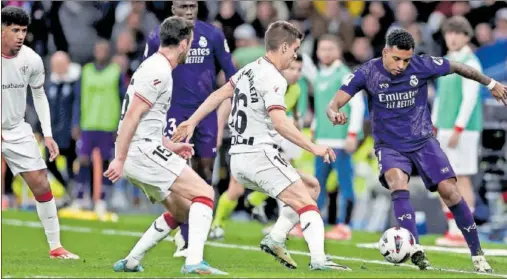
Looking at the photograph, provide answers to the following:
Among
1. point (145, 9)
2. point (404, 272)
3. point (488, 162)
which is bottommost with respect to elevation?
point (404, 272)

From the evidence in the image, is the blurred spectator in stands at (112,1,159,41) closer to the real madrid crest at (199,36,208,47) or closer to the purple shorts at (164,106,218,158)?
the purple shorts at (164,106,218,158)

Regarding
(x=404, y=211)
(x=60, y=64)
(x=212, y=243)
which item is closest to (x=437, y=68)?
(x=404, y=211)

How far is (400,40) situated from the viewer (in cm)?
1310

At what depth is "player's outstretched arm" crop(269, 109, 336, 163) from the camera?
452 inches

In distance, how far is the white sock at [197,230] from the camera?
11.5m

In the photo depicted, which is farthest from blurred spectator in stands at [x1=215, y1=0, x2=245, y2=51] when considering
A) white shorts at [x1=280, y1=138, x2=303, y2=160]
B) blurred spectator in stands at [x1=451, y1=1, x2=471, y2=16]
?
white shorts at [x1=280, y1=138, x2=303, y2=160]

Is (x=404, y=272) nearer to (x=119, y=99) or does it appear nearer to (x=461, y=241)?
(x=461, y=241)

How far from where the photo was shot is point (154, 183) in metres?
11.7

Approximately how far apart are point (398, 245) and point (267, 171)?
1.46 m

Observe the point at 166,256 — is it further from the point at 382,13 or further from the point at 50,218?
the point at 382,13

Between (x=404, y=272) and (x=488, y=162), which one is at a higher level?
(x=488, y=162)

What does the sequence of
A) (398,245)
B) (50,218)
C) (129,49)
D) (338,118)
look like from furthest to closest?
(129,49) → (50,218) → (338,118) → (398,245)

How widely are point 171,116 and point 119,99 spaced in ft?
21.5

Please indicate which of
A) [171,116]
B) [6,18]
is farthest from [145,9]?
[6,18]
